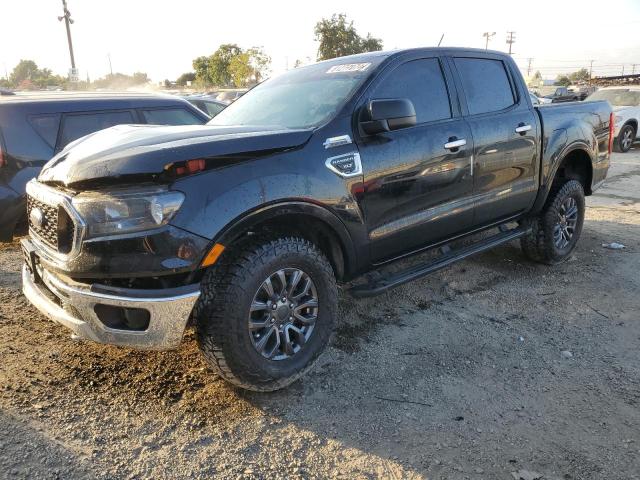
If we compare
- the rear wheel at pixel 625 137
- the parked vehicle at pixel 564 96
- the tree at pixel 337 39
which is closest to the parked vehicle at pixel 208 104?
the rear wheel at pixel 625 137

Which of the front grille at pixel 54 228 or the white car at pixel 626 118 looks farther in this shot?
the white car at pixel 626 118

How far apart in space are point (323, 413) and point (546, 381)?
1.36m

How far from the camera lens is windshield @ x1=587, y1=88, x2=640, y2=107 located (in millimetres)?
14327

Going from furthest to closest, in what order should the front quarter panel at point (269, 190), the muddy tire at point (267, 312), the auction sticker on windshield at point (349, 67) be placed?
the auction sticker on windshield at point (349, 67) < the muddy tire at point (267, 312) < the front quarter panel at point (269, 190)

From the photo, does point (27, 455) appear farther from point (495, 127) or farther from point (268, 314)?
point (495, 127)

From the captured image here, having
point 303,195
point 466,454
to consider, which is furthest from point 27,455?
point 466,454

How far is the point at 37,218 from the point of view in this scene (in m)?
2.92

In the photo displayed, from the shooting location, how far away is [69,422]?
267 cm

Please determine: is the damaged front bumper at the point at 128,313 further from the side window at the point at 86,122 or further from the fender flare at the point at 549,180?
the fender flare at the point at 549,180

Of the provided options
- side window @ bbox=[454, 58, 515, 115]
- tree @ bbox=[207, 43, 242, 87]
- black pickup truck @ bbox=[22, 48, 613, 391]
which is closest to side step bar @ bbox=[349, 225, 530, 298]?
black pickup truck @ bbox=[22, 48, 613, 391]

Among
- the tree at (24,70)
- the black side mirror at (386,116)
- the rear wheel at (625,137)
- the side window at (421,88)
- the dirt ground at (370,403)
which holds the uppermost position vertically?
the tree at (24,70)

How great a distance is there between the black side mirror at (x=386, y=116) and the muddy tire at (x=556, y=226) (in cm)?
225

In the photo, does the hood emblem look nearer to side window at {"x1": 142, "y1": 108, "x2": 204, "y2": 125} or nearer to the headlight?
the headlight

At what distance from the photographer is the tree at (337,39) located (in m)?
37.3
